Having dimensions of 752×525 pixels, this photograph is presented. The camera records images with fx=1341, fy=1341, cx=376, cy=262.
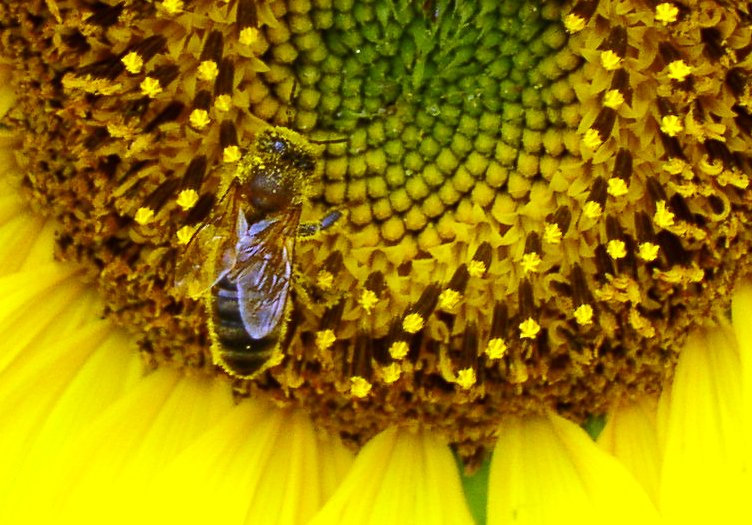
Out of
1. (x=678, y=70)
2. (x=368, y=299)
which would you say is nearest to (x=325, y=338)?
(x=368, y=299)

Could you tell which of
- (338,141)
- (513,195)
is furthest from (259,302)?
(513,195)

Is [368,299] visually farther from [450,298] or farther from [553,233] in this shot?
[553,233]

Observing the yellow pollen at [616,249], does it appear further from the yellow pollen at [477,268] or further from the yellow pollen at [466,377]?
the yellow pollen at [466,377]

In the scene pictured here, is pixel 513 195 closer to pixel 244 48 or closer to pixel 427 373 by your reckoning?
pixel 427 373

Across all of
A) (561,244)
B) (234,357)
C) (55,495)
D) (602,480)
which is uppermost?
(561,244)

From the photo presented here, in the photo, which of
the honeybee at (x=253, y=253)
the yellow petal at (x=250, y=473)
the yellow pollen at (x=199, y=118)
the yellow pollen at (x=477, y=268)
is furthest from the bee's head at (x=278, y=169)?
the yellow petal at (x=250, y=473)

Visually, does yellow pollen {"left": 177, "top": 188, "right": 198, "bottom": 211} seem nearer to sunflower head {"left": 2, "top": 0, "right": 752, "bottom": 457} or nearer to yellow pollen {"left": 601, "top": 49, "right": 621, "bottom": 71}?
sunflower head {"left": 2, "top": 0, "right": 752, "bottom": 457}

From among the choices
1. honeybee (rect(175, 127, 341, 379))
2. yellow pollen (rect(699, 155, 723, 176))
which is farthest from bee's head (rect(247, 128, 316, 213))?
yellow pollen (rect(699, 155, 723, 176))
